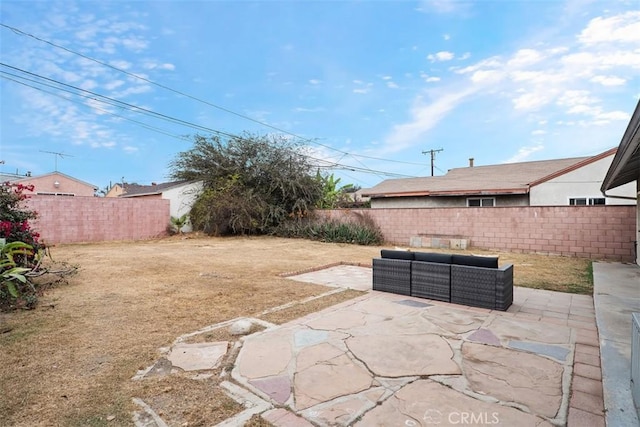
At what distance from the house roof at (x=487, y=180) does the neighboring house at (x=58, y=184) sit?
23.7 meters

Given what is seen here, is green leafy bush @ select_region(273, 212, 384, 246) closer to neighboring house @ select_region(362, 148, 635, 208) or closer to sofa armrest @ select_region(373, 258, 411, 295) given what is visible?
neighboring house @ select_region(362, 148, 635, 208)

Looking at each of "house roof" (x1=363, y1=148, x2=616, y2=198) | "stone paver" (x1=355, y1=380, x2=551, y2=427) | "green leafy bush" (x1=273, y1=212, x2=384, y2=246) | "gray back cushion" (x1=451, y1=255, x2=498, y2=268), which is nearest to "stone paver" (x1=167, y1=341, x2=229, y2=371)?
"stone paver" (x1=355, y1=380, x2=551, y2=427)

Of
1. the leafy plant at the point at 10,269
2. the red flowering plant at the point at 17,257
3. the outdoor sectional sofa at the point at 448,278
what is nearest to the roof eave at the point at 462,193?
the outdoor sectional sofa at the point at 448,278

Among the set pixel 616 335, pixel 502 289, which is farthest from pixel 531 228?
pixel 616 335

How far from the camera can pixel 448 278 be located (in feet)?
16.3

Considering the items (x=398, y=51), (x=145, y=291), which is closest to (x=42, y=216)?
(x=145, y=291)

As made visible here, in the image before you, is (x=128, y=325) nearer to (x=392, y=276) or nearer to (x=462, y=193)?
(x=392, y=276)

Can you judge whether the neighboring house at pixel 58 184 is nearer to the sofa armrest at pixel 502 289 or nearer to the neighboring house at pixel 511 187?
the neighboring house at pixel 511 187

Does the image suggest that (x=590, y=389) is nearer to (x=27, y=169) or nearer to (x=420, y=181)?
(x=420, y=181)

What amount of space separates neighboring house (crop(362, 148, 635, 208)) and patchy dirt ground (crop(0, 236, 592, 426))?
18.6 ft

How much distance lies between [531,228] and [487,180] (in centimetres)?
560

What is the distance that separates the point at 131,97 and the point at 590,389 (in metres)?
18.1

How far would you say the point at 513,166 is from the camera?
59.8 feet

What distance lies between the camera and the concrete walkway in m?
2.15
